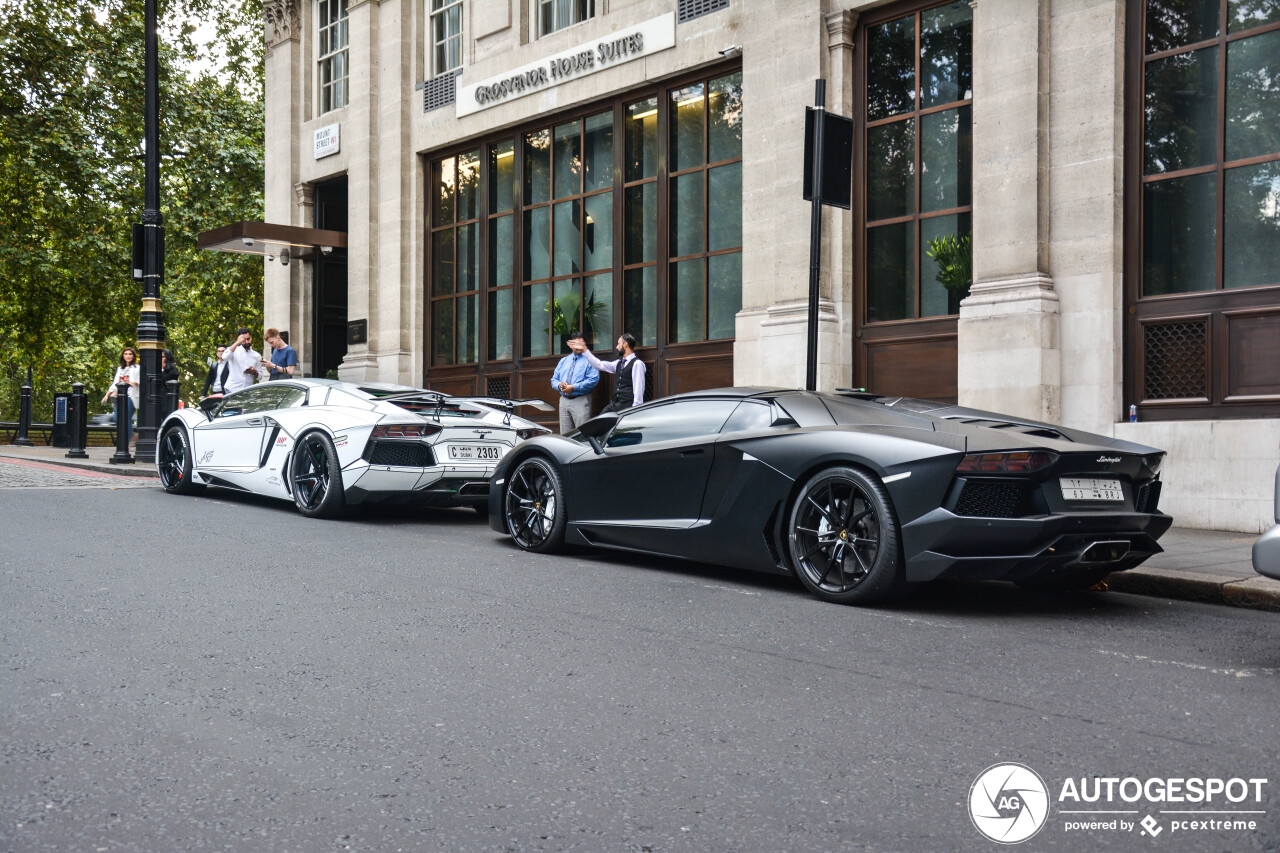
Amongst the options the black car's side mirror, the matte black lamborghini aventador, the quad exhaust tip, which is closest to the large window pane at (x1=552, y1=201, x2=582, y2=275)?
the black car's side mirror

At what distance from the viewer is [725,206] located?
14.5 m

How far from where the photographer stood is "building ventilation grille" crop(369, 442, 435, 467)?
9836mm

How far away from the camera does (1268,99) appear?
9.93 m

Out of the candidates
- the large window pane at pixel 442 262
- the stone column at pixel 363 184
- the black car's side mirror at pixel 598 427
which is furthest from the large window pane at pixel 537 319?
the black car's side mirror at pixel 598 427

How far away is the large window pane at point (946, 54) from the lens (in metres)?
12.0

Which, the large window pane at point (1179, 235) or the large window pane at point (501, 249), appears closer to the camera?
the large window pane at point (1179, 235)

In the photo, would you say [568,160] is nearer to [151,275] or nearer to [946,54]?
[946,54]

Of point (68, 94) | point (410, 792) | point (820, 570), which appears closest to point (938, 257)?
point (820, 570)

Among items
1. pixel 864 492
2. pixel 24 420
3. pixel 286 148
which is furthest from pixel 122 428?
pixel 864 492

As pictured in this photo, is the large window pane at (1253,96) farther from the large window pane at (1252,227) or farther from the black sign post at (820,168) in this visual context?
the black sign post at (820,168)

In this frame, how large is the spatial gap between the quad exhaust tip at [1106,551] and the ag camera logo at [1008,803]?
287 centimetres

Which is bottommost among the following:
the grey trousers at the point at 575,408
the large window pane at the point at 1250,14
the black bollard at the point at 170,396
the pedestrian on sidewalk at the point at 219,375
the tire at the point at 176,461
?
the tire at the point at 176,461

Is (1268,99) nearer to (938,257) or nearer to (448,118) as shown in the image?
(938,257)

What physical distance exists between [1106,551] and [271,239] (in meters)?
16.7
